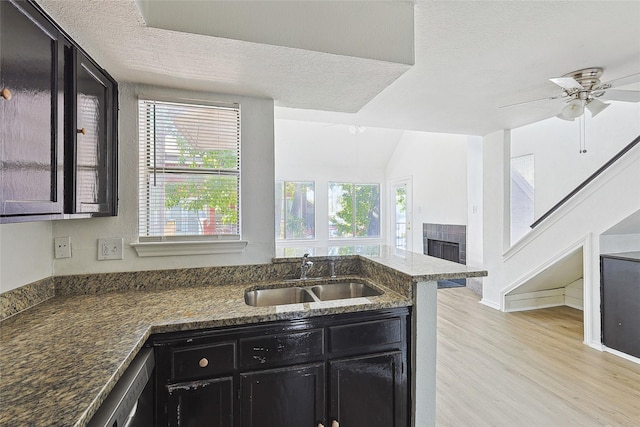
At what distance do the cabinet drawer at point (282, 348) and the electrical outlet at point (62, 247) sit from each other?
1.23 m

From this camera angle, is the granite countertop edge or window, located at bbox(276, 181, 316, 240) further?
window, located at bbox(276, 181, 316, 240)

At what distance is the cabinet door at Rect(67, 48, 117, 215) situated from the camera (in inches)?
52.6

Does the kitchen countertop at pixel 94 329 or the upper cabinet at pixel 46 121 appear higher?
the upper cabinet at pixel 46 121

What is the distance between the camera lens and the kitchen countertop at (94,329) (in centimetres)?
80

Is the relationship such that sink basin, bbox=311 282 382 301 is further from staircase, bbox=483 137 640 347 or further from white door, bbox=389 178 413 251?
white door, bbox=389 178 413 251

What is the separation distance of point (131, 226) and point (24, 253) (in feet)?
1.65

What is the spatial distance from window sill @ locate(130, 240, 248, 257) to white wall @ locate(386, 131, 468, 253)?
15.5 ft

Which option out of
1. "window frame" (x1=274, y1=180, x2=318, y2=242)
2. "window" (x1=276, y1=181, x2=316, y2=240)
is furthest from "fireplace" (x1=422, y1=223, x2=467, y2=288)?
"window" (x1=276, y1=181, x2=316, y2=240)

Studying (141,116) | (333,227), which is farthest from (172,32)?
(333,227)

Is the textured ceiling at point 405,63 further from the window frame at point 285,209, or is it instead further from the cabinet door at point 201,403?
the window frame at point 285,209

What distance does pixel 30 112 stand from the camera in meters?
1.05

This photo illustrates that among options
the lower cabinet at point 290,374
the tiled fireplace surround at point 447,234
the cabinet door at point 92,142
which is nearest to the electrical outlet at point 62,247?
the cabinet door at point 92,142

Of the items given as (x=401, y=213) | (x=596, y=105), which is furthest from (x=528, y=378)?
(x=401, y=213)

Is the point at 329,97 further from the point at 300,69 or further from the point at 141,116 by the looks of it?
the point at 141,116
